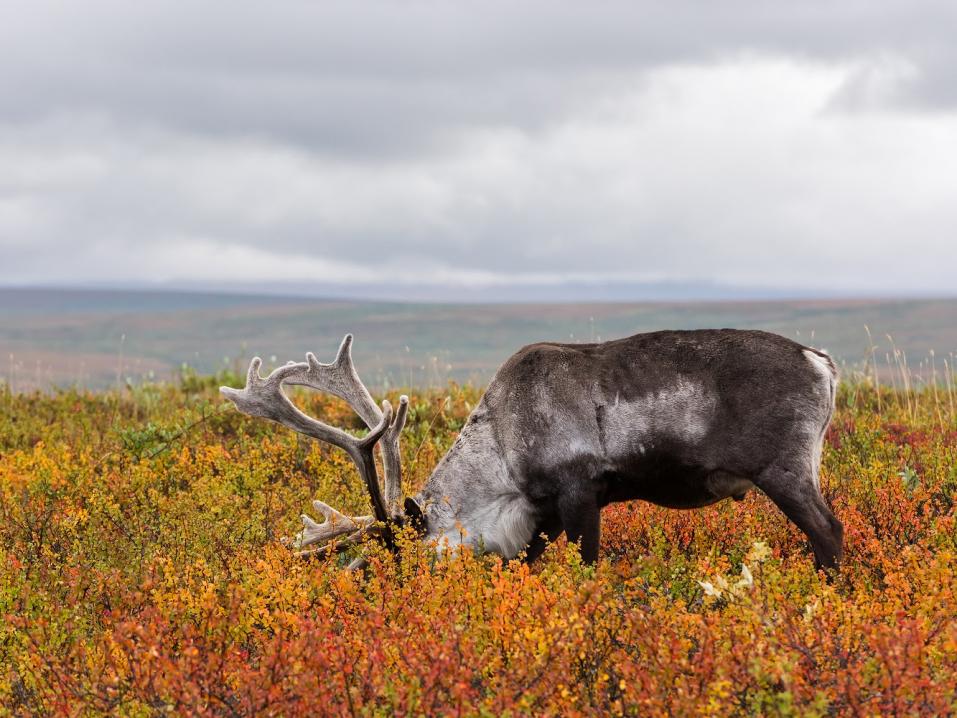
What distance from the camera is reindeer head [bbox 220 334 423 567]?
22.2 ft

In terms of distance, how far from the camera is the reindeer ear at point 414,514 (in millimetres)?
6719

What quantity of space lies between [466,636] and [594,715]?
0.67m

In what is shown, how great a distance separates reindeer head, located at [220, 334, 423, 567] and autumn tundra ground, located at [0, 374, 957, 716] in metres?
0.47

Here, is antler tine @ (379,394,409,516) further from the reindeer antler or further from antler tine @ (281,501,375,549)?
antler tine @ (281,501,375,549)

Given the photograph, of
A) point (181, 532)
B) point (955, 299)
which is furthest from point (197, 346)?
point (181, 532)

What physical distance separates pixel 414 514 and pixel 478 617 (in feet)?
6.56

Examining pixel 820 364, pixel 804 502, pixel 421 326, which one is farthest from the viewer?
pixel 421 326

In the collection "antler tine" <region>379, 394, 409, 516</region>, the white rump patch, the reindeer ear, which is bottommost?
the reindeer ear

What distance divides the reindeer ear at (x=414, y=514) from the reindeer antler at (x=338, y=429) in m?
0.08

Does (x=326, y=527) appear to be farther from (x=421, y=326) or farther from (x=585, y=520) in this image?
(x=421, y=326)

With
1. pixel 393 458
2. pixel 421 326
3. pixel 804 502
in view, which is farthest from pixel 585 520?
pixel 421 326

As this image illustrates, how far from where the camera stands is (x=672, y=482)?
6.41 meters

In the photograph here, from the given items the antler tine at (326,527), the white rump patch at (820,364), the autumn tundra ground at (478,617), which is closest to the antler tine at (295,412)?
the antler tine at (326,527)

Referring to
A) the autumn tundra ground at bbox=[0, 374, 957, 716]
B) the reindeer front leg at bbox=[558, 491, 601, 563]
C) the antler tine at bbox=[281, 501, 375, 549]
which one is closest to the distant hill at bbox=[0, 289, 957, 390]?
the autumn tundra ground at bbox=[0, 374, 957, 716]
